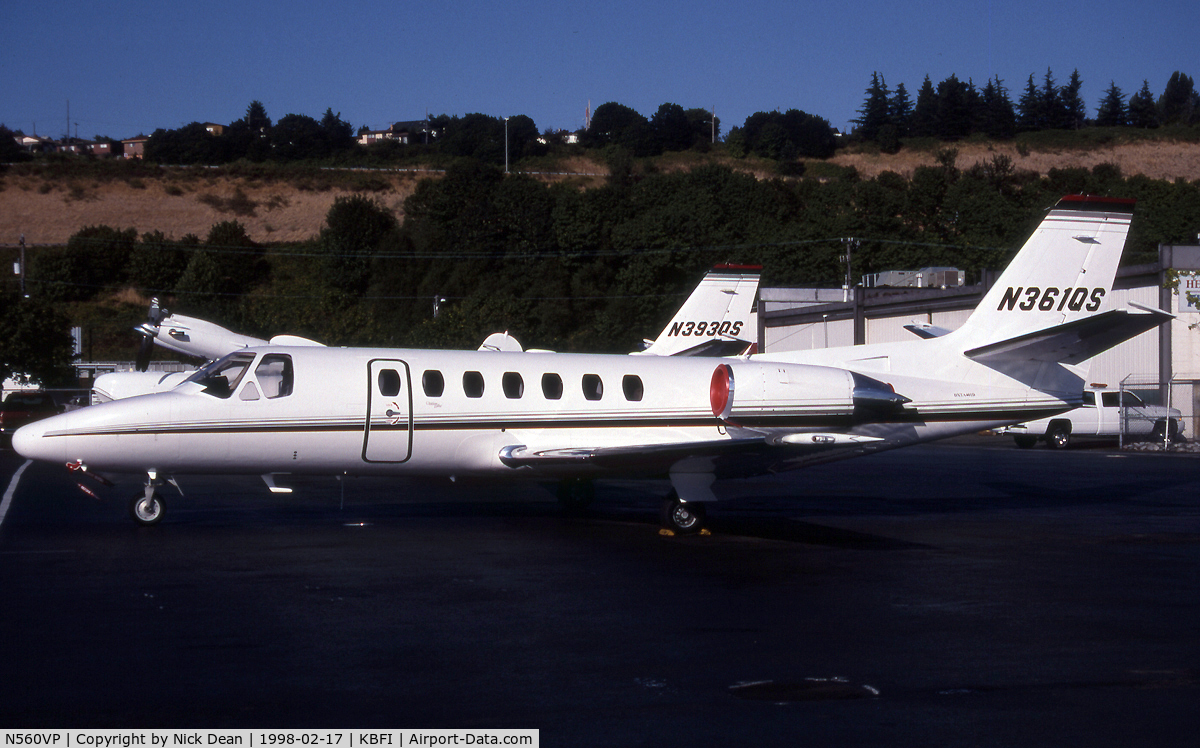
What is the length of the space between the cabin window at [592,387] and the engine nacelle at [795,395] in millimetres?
1600

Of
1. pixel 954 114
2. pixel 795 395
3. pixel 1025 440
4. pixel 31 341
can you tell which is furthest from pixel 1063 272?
pixel 954 114

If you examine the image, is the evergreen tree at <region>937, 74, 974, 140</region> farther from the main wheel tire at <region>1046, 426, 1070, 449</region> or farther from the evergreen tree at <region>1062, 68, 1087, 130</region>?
the main wheel tire at <region>1046, 426, 1070, 449</region>

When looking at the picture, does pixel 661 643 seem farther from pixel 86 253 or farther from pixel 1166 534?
pixel 86 253

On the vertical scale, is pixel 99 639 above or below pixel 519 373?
below

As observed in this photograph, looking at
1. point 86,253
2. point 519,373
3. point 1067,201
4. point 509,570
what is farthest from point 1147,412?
point 86,253

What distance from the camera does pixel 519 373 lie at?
16.0 metres

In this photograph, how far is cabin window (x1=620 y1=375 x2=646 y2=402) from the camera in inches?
644

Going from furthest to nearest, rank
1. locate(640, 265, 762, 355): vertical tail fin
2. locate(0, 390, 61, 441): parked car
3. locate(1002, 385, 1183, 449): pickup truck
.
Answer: locate(0, 390, 61, 441): parked car < locate(1002, 385, 1183, 449): pickup truck < locate(640, 265, 762, 355): vertical tail fin

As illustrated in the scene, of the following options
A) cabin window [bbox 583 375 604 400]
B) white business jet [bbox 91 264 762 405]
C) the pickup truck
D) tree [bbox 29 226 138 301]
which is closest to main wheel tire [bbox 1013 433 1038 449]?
the pickup truck

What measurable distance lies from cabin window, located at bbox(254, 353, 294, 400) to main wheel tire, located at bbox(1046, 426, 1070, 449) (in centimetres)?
2851

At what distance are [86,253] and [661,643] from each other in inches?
3624

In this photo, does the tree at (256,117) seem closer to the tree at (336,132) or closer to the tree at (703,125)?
the tree at (336,132)

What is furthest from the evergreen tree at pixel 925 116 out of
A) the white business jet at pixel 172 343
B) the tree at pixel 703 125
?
the white business jet at pixel 172 343

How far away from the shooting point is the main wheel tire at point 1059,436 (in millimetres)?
36469
